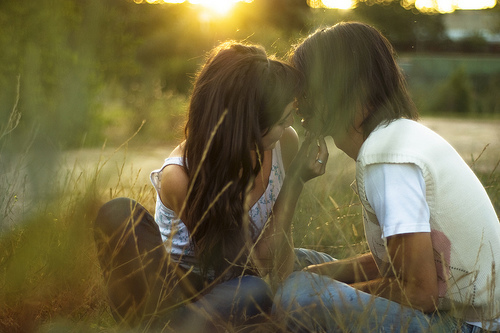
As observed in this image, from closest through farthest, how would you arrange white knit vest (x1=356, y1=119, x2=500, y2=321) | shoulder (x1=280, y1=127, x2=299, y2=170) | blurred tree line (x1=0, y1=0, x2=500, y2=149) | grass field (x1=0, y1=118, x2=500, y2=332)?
blurred tree line (x1=0, y1=0, x2=500, y2=149), grass field (x1=0, y1=118, x2=500, y2=332), white knit vest (x1=356, y1=119, x2=500, y2=321), shoulder (x1=280, y1=127, x2=299, y2=170)

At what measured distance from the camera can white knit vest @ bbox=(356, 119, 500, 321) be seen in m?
1.76

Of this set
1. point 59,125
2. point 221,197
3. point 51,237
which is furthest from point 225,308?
point 59,125

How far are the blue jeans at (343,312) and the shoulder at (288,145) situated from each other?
2.57 feet

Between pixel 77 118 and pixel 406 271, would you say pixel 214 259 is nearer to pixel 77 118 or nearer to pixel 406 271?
pixel 406 271

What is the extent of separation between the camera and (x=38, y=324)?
1433 millimetres

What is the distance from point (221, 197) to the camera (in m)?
2.23

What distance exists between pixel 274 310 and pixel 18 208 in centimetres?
116

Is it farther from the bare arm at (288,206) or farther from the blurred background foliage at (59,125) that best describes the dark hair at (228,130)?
the blurred background foliage at (59,125)

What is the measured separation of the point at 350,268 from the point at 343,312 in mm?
530

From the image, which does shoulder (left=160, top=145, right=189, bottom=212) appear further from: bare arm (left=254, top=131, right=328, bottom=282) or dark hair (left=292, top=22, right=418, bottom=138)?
dark hair (left=292, top=22, right=418, bottom=138)

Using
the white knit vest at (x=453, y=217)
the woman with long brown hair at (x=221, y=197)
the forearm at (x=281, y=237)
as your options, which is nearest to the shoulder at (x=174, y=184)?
the woman with long brown hair at (x=221, y=197)

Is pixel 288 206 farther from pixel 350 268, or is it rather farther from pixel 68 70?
pixel 68 70

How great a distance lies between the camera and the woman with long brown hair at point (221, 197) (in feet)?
6.67

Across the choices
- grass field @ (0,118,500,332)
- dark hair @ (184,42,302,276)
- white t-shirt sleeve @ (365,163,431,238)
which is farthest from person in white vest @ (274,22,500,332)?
grass field @ (0,118,500,332)
